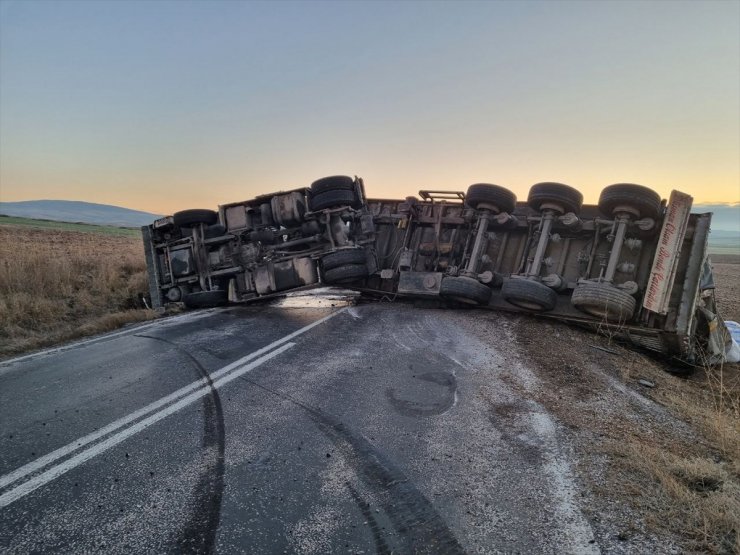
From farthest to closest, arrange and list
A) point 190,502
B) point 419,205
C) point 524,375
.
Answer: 1. point 419,205
2. point 524,375
3. point 190,502

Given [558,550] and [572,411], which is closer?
[558,550]

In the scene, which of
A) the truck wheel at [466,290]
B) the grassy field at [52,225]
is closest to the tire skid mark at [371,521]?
the truck wheel at [466,290]

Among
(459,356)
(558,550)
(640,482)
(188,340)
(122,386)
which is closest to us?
(558,550)

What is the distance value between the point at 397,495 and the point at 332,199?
19.9 feet

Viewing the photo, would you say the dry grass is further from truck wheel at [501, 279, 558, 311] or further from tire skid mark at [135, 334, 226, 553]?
truck wheel at [501, 279, 558, 311]

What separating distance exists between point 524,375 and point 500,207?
3989 millimetres

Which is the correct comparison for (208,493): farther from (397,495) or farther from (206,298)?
(206,298)

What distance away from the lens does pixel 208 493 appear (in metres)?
2.29

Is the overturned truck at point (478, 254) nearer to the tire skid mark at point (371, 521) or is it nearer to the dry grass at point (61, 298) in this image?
the dry grass at point (61, 298)

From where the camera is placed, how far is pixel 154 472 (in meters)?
2.49

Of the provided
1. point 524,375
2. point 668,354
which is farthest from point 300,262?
point 668,354

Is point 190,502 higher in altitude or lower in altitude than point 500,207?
lower

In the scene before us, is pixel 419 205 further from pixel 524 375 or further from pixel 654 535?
pixel 654 535

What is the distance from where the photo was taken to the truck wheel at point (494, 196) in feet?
24.3
